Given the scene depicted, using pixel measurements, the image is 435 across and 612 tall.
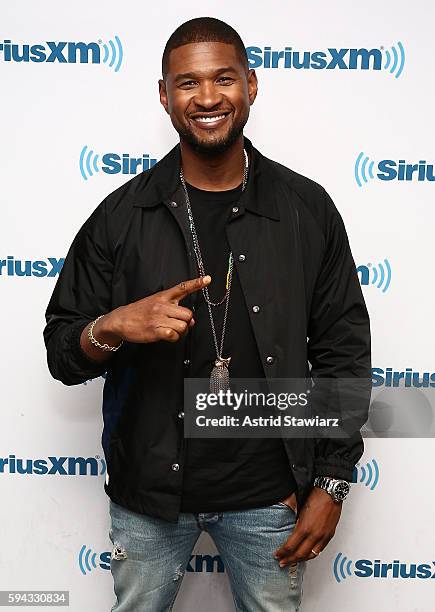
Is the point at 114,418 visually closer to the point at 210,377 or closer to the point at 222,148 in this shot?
the point at 210,377

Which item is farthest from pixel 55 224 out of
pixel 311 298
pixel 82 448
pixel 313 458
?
pixel 313 458

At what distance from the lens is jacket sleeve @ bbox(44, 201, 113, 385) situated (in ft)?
4.30

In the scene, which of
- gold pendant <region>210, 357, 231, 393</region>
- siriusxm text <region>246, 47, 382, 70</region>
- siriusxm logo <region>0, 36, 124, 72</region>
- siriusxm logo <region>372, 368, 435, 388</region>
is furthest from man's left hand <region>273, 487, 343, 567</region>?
siriusxm logo <region>0, 36, 124, 72</region>

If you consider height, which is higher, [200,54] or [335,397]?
[200,54]

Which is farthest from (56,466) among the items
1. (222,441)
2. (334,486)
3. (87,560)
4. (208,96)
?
(208,96)

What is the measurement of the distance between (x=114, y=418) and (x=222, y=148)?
576mm

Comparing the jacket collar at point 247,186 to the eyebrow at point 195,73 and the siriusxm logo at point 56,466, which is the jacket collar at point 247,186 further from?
the siriusxm logo at point 56,466

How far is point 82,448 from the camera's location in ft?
6.18

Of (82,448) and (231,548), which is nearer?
(231,548)

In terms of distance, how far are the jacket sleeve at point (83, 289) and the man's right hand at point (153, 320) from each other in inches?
4.6

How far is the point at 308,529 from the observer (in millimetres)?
1321

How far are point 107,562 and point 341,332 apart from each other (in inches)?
41.5

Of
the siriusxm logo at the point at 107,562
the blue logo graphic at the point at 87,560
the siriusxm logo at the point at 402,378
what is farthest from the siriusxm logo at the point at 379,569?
the blue logo graphic at the point at 87,560

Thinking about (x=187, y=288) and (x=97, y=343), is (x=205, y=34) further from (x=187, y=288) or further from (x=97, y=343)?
(x=97, y=343)
